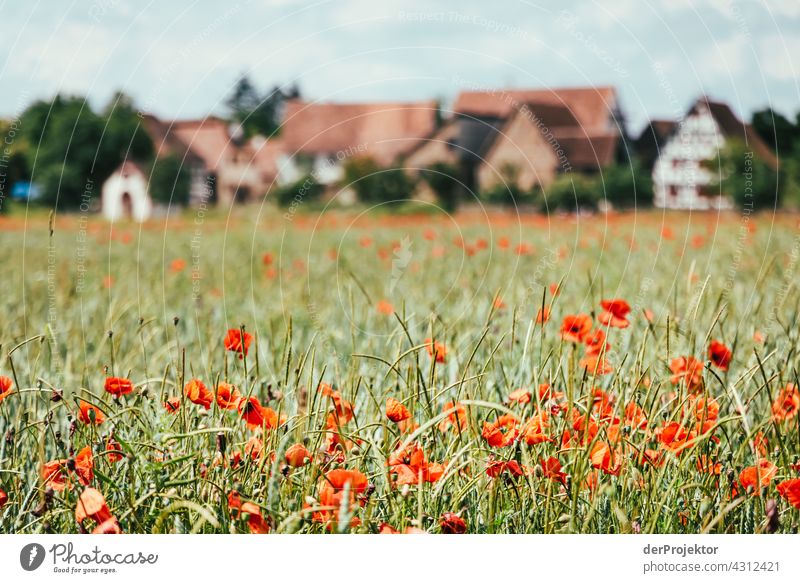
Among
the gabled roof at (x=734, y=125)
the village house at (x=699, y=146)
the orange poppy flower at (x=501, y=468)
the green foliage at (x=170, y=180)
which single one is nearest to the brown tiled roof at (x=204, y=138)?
the green foliage at (x=170, y=180)

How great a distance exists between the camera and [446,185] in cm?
858

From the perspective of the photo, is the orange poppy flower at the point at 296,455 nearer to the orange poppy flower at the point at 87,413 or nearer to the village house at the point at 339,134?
the orange poppy flower at the point at 87,413

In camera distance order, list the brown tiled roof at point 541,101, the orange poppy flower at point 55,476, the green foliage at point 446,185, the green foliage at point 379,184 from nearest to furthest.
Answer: the orange poppy flower at point 55,476 < the brown tiled roof at point 541,101 < the green foliage at point 379,184 < the green foliage at point 446,185

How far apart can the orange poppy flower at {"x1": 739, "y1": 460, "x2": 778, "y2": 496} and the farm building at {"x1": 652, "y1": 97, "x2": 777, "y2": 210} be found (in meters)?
1.34

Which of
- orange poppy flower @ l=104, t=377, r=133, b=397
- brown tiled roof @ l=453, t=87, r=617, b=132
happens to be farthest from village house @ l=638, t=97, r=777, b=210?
orange poppy flower @ l=104, t=377, r=133, b=397

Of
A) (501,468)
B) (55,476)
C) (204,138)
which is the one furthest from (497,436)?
(204,138)

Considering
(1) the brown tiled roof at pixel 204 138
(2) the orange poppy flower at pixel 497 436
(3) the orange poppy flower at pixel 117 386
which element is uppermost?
(1) the brown tiled roof at pixel 204 138

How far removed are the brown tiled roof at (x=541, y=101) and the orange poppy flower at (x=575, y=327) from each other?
0.80 meters

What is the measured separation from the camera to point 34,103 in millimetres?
2633

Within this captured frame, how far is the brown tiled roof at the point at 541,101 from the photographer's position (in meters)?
3.41
